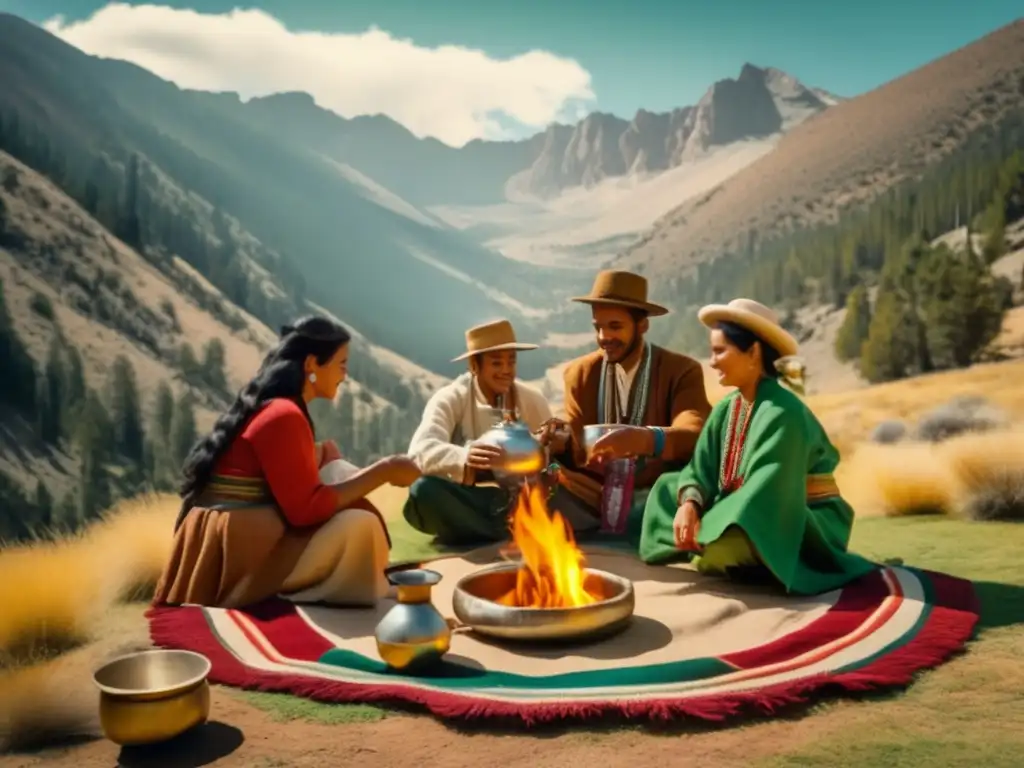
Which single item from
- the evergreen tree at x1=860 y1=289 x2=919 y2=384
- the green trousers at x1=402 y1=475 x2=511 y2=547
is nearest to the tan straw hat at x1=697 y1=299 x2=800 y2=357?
the green trousers at x1=402 y1=475 x2=511 y2=547

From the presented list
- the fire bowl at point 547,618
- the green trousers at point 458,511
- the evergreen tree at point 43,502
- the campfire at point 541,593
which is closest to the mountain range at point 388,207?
the evergreen tree at point 43,502

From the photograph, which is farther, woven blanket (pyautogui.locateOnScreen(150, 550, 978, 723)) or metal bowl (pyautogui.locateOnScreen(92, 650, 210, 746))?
woven blanket (pyautogui.locateOnScreen(150, 550, 978, 723))

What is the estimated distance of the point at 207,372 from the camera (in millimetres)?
30688

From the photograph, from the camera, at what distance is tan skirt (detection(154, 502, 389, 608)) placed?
15.1ft

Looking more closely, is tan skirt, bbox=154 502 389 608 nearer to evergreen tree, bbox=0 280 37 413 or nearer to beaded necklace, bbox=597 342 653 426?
beaded necklace, bbox=597 342 653 426

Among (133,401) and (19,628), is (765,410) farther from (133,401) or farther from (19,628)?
(133,401)

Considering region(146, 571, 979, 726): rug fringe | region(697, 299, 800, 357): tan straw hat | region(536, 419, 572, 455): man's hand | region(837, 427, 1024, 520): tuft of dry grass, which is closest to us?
region(146, 571, 979, 726): rug fringe

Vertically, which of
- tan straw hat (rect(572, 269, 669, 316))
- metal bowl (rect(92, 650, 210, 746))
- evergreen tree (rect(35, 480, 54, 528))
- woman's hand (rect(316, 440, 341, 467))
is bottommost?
evergreen tree (rect(35, 480, 54, 528))

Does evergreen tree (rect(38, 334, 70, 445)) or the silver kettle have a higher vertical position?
evergreen tree (rect(38, 334, 70, 445))

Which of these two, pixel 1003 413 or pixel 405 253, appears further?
pixel 405 253

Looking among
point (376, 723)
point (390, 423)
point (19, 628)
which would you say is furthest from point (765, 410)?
point (390, 423)

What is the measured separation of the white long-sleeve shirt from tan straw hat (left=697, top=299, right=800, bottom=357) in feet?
4.70

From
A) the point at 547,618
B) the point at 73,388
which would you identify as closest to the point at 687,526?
the point at 547,618

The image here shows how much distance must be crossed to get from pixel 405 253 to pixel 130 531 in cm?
4372
